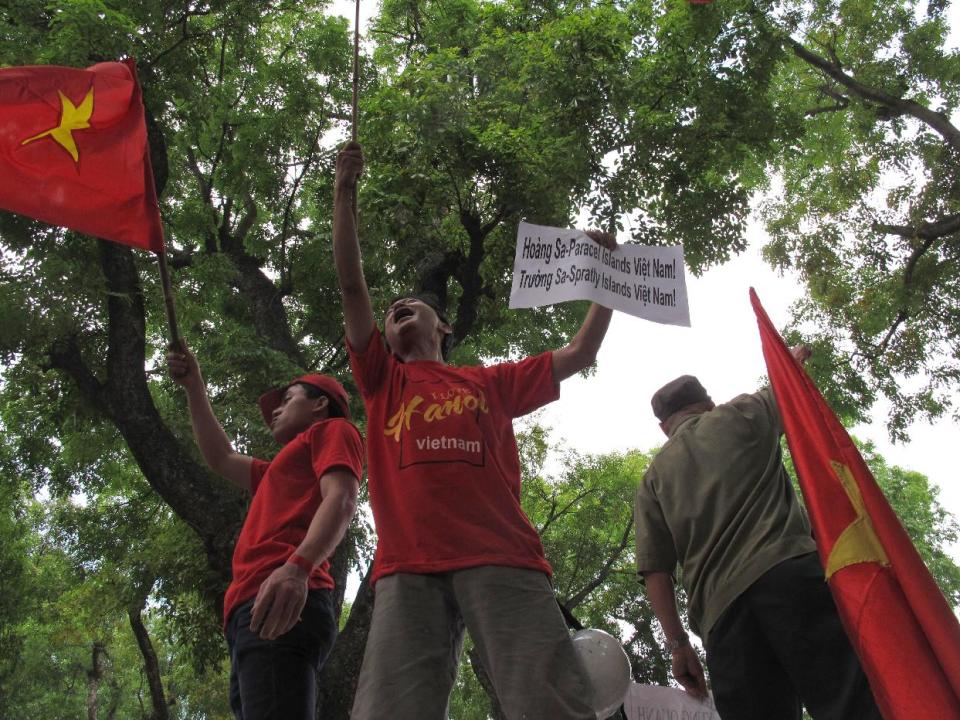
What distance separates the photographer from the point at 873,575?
86.5 inches

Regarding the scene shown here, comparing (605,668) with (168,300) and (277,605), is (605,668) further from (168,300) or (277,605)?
(168,300)

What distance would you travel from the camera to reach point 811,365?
1028 centimetres

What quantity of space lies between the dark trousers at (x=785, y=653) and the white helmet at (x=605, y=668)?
125 cm

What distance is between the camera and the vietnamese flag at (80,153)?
3.18 m

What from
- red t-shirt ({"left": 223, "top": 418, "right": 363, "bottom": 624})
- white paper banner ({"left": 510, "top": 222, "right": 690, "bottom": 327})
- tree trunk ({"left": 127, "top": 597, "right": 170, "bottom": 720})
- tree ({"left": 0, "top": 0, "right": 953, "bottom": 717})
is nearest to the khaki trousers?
red t-shirt ({"left": 223, "top": 418, "right": 363, "bottom": 624})

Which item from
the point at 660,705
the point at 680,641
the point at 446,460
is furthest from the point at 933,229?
the point at 446,460

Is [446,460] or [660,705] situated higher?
[446,460]

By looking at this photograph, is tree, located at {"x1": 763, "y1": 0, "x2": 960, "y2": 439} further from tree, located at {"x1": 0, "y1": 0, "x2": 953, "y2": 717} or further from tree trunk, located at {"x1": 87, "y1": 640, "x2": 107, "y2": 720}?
tree trunk, located at {"x1": 87, "y1": 640, "x2": 107, "y2": 720}

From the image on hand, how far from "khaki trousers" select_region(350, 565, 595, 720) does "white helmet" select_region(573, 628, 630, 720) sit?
1.70 meters

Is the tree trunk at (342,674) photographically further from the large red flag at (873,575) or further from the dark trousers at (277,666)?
the large red flag at (873,575)

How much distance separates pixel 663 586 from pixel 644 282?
104cm

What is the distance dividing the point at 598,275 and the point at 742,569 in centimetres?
104

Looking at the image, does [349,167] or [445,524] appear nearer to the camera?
[445,524]

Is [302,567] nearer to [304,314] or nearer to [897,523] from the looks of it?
[897,523]
